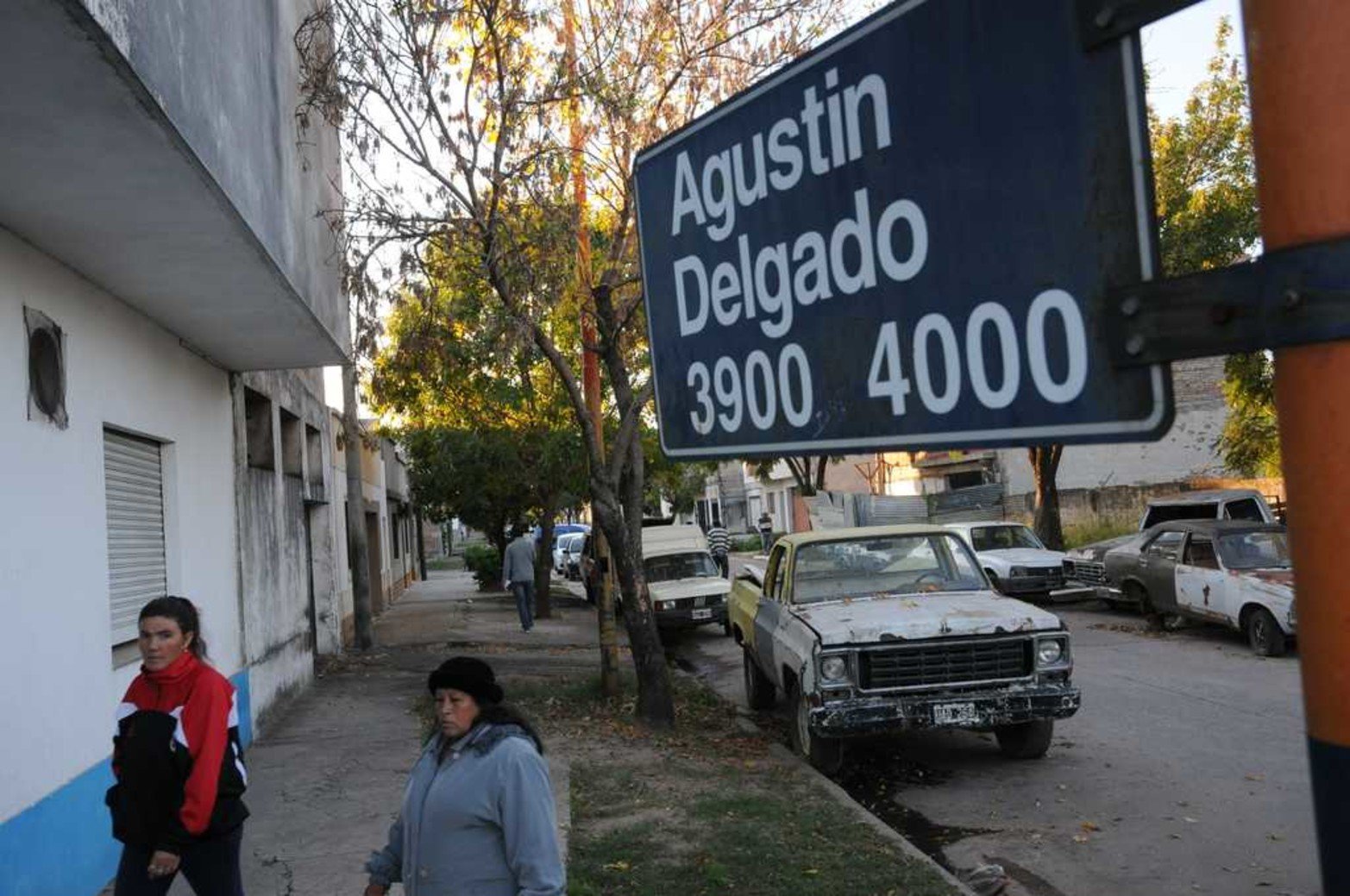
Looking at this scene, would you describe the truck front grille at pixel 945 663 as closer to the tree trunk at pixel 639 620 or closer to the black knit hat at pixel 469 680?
the tree trunk at pixel 639 620

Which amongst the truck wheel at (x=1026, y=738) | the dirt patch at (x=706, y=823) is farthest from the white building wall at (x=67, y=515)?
the truck wheel at (x=1026, y=738)

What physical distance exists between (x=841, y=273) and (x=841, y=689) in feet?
23.1

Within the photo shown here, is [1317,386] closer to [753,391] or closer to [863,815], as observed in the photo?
[753,391]

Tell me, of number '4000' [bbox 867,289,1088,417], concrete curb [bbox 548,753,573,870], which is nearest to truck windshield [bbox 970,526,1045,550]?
concrete curb [bbox 548,753,573,870]

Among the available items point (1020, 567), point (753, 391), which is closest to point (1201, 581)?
point (1020, 567)

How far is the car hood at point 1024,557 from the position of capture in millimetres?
19984

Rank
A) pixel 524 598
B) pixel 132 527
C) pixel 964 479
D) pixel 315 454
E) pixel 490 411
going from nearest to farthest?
pixel 132 527 → pixel 315 454 → pixel 524 598 → pixel 490 411 → pixel 964 479

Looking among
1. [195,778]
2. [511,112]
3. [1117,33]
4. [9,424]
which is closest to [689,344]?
[1117,33]

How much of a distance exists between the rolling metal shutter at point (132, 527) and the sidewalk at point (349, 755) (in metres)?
1.63

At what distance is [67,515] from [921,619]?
5.67m

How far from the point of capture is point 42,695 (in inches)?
234

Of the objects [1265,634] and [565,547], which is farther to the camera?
[565,547]

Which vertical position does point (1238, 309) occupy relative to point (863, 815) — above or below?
above

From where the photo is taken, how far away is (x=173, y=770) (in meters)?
4.26
